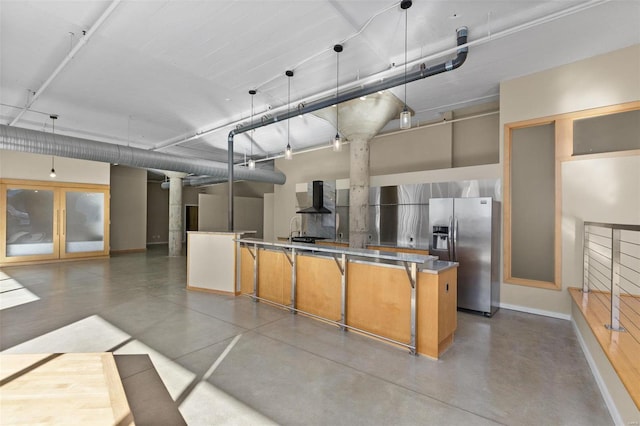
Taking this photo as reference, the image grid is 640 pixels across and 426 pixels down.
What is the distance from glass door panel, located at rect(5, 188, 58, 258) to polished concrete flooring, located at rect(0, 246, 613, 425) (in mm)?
5096

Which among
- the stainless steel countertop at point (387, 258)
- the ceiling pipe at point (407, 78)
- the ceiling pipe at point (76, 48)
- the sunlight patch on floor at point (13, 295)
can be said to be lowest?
the sunlight patch on floor at point (13, 295)

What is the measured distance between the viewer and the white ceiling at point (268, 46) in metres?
3.26

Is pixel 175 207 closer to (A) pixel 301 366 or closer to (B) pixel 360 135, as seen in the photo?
(B) pixel 360 135

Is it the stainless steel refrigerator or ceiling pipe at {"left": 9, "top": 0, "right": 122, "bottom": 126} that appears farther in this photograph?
the stainless steel refrigerator

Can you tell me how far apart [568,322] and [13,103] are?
10479 mm

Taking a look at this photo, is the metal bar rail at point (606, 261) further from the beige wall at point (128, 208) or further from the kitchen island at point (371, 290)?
the beige wall at point (128, 208)

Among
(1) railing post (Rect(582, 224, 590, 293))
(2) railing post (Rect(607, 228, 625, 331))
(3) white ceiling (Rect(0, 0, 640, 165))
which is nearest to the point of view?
(2) railing post (Rect(607, 228, 625, 331))

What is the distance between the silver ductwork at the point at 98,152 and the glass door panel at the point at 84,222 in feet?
12.9

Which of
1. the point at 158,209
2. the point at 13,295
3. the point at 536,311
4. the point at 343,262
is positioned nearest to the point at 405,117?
the point at 343,262

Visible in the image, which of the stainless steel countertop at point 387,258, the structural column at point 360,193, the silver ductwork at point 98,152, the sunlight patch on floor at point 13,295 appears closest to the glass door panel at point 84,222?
the sunlight patch on floor at point 13,295

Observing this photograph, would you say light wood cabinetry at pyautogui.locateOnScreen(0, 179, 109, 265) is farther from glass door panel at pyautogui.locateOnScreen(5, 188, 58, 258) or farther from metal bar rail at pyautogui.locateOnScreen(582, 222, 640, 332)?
metal bar rail at pyautogui.locateOnScreen(582, 222, 640, 332)

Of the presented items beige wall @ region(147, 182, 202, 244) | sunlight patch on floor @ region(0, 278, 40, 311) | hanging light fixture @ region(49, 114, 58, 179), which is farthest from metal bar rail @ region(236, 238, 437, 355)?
beige wall @ region(147, 182, 202, 244)

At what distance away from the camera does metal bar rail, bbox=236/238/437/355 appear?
10.0 ft

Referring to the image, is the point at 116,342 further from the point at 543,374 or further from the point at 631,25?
the point at 631,25
